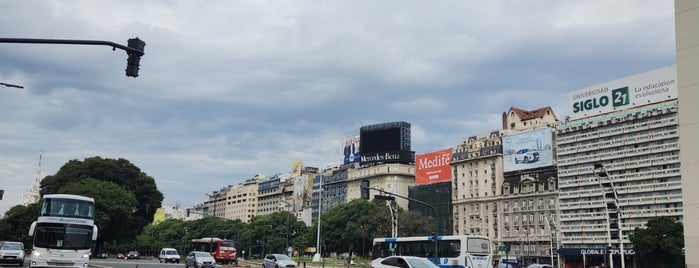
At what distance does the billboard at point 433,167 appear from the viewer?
13650 centimetres

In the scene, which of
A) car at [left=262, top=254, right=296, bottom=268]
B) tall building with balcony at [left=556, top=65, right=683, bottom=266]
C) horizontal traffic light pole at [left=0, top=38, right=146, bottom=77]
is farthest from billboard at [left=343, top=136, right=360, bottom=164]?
horizontal traffic light pole at [left=0, top=38, right=146, bottom=77]

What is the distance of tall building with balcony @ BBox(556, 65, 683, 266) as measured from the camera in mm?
90625

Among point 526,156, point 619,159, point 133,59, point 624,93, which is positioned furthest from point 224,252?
point 526,156

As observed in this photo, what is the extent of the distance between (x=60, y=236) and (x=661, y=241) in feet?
237

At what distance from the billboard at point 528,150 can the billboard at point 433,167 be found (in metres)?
18.7

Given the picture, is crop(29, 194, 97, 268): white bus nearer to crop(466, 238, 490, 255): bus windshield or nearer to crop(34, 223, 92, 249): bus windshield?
crop(34, 223, 92, 249): bus windshield

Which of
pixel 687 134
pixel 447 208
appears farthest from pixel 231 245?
pixel 447 208

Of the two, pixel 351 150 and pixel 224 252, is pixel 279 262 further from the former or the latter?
pixel 351 150

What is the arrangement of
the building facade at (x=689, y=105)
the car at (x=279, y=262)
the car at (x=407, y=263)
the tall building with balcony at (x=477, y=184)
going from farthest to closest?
1. the tall building with balcony at (x=477, y=184)
2. the car at (x=279, y=262)
3. the building facade at (x=689, y=105)
4. the car at (x=407, y=263)

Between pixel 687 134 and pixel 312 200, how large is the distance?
6183 inches

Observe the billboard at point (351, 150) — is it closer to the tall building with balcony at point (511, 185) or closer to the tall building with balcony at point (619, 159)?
the tall building with balcony at point (511, 185)

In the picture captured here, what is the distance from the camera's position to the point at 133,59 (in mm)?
16672

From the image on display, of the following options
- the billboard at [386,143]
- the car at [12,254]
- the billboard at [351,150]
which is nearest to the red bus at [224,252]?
the car at [12,254]

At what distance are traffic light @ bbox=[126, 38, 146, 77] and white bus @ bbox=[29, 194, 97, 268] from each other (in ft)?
55.0
